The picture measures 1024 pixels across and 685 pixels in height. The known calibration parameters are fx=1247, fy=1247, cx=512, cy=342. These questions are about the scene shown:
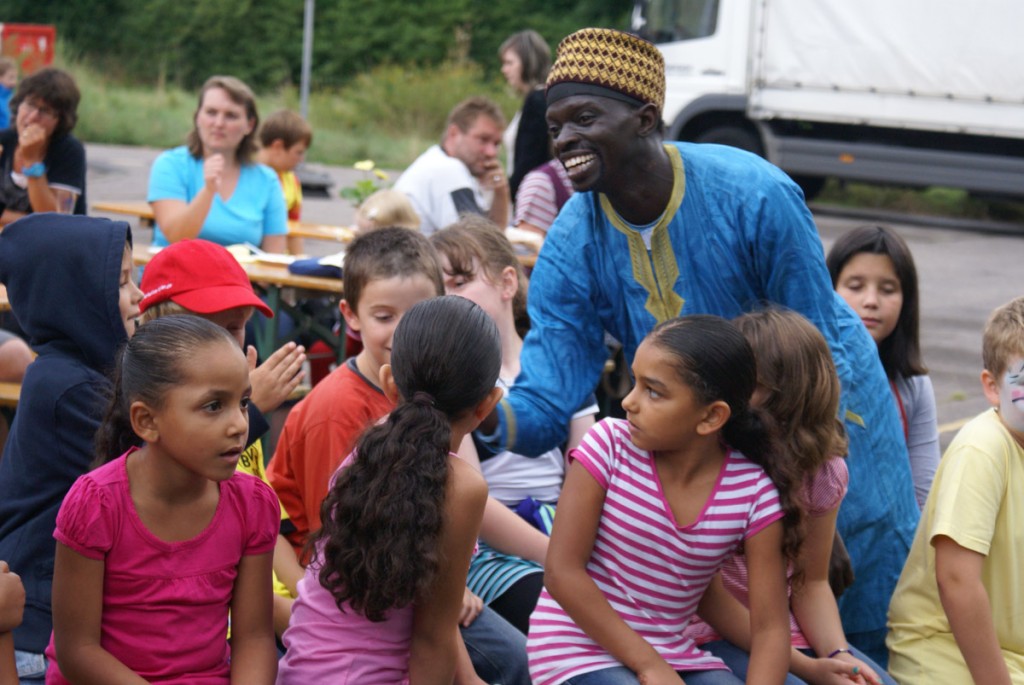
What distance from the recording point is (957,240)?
14773 millimetres

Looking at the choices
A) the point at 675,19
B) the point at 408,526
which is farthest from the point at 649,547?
the point at 675,19

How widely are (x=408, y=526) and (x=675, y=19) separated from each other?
527 inches

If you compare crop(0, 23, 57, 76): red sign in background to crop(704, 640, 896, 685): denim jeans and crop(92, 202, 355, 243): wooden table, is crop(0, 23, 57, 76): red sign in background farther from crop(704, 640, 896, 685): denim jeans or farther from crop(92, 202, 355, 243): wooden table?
crop(704, 640, 896, 685): denim jeans

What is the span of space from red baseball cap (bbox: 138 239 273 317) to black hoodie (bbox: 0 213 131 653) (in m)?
0.17

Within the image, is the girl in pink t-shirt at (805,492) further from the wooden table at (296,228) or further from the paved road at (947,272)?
the wooden table at (296,228)

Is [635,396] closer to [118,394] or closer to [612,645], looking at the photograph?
[612,645]

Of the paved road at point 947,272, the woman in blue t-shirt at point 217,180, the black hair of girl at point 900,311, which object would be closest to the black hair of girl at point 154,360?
the black hair of girl at point 900,311

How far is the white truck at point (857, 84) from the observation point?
1380 cm

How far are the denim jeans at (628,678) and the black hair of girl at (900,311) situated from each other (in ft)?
4.97

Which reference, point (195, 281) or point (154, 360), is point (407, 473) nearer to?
point (154, 360)

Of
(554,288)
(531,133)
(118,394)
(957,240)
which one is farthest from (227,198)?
(957,240)

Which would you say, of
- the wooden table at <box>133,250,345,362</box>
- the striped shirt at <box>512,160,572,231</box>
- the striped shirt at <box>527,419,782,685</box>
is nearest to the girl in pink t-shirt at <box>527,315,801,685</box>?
the striped shirt at <box>527,419,782,685</box>

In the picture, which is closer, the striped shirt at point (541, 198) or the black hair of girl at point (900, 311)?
the black hair of girl at point (900, 311)

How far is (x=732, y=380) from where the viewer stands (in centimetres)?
257
